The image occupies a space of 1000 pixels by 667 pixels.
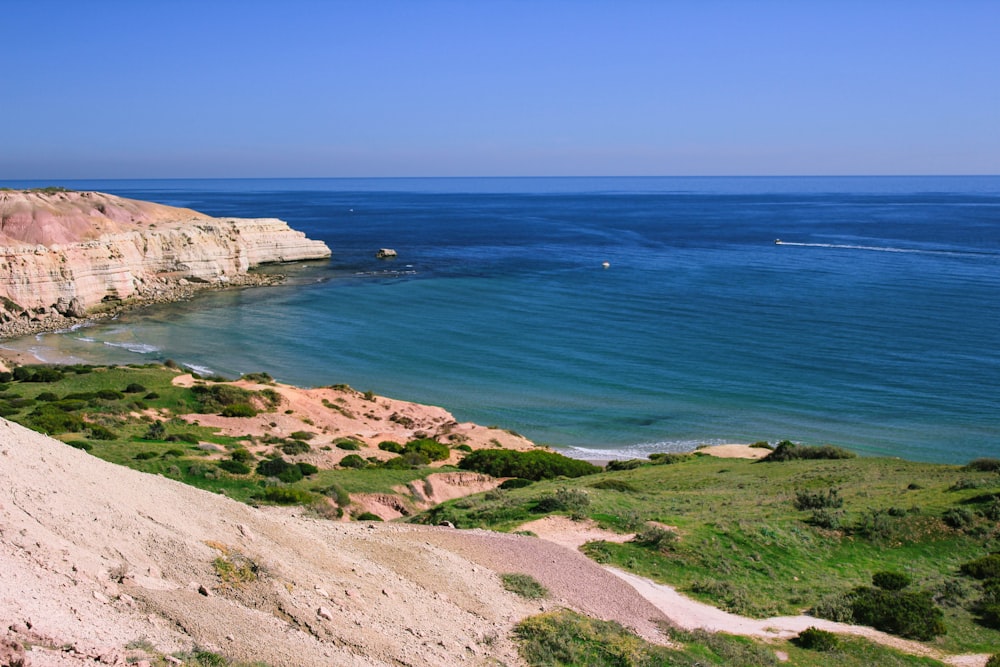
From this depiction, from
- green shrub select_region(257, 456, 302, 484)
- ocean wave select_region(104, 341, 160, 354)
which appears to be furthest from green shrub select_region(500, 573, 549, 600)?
ocean wave select_region(104, 341, 160, 354)

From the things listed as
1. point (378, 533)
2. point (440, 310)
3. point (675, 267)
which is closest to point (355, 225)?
point (675, 267)

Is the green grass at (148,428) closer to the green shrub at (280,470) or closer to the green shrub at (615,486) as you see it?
the green shrub at (280,470)

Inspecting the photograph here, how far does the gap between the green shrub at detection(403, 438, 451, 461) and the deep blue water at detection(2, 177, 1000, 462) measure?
8454 millimetres

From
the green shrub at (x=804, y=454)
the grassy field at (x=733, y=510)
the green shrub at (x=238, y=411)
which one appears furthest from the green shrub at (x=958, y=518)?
the green shrub at (x=238, y=411)

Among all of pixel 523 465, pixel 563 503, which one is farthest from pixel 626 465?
pixel 563 503

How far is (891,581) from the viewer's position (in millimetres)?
21750

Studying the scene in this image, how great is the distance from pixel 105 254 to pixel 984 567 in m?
83.2

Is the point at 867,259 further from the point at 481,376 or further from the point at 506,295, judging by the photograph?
the point at 481,376

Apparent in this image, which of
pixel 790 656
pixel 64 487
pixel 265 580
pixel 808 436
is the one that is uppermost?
pixel 64 487

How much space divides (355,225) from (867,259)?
10815 cm

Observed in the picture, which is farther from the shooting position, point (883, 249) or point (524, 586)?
point (883, 249)

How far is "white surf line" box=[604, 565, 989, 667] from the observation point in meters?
18.2

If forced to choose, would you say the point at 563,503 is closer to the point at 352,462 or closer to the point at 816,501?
the point at 816,501

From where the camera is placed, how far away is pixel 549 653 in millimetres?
15531
